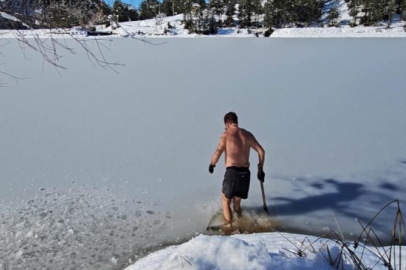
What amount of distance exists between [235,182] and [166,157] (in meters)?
2.42

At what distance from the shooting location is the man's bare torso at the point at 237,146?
13.6ft

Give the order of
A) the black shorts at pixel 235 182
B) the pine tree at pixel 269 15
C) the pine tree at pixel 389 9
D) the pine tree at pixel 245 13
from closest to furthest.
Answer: the black shorts at pixel 235 182, the pine tree at pixel 389 9, the pine tree at pixel 269 15, the pine tree at pixel 245 13

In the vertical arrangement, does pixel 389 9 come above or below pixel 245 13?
below

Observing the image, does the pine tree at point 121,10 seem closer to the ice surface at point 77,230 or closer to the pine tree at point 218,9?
the ice surface at point 77,230

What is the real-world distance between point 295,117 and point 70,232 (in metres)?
6.21

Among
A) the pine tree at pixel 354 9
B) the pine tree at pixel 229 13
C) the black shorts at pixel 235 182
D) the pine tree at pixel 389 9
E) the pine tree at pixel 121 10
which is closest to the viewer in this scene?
the pine tree at pixel 121 10

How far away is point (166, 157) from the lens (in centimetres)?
629

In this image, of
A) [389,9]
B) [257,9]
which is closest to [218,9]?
[257,9]

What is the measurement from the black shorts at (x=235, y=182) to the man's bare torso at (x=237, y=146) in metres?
0.07

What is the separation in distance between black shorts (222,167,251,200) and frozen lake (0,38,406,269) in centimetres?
57

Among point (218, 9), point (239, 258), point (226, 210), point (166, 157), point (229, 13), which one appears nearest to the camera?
point (239, 258)

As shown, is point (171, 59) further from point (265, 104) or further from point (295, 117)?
point (295, 117)

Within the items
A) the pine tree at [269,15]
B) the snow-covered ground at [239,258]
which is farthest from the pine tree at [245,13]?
the snow-covered ground at [239,258]

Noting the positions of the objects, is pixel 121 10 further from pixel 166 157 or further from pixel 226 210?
A: pixel 166 157
